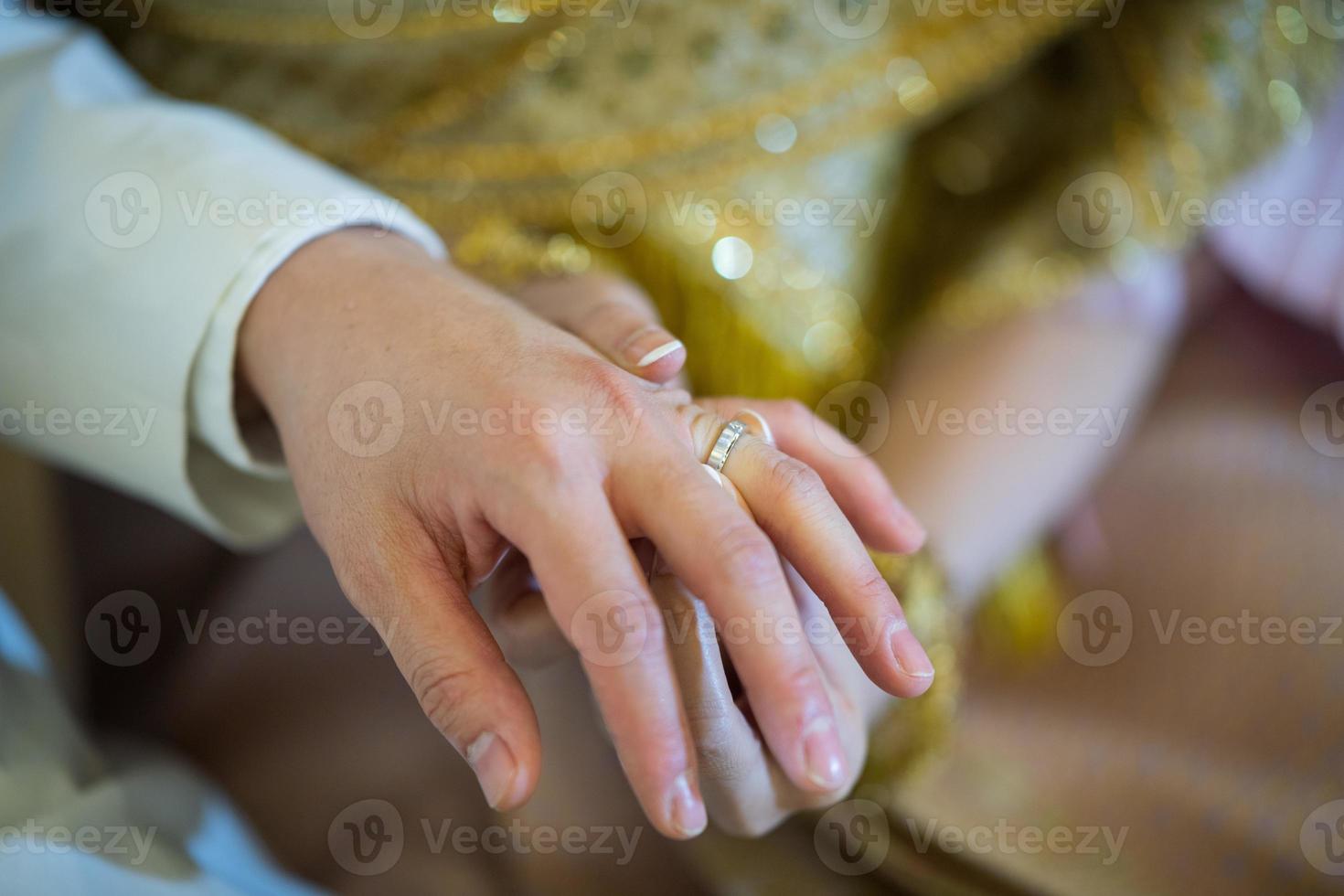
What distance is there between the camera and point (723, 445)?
0.40 metres

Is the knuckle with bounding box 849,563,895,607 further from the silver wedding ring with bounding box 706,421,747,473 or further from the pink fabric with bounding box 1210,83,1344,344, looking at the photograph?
the pink fabric with bounding box 1210,83,1344,344

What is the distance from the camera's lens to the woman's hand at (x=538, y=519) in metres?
0.33

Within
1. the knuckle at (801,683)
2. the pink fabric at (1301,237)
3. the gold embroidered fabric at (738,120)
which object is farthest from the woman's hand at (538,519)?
the pink fabric at (1301,237)

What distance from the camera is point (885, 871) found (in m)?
0.63

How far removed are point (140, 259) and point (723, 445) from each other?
341 millimetres

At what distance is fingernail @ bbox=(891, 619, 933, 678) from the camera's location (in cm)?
36

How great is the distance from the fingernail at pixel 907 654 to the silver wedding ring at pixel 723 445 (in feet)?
0.32

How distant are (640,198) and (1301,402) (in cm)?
50

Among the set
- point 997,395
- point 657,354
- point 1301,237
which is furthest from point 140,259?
point 1301,237

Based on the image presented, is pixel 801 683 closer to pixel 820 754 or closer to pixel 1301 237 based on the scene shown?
pixel 820 754

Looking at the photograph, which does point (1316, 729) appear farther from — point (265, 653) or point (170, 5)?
point (170, 5)

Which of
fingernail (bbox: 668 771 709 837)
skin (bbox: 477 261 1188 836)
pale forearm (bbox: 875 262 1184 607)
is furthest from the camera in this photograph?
pale forearm (bbox: 875 262 1184 607)

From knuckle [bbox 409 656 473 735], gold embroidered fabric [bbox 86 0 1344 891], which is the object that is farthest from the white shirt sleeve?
knuckle [bbox 409 656 473 735]

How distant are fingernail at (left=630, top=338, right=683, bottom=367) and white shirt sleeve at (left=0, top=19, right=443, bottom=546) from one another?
171mm
